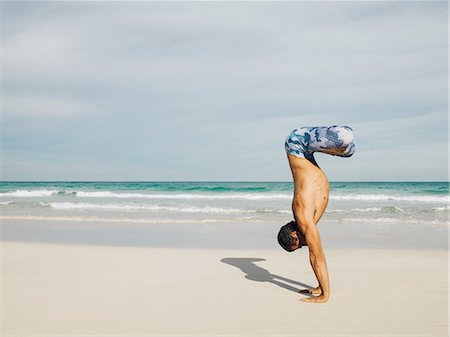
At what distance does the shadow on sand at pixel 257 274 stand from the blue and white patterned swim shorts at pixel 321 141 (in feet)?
6.45

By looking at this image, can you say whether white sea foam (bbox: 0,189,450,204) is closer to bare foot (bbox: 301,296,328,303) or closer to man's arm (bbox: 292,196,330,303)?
bare foot (bbox: 301,296,328,303)

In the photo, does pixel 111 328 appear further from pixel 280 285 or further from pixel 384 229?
pixel 384 229

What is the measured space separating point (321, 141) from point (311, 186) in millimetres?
551

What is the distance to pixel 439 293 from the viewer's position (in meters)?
6.43

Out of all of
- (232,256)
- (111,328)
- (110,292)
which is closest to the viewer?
(111,328)

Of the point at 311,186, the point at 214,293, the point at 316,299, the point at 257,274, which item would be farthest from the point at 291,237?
the point at 257,274

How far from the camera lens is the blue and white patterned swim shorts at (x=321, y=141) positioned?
561 centimetres

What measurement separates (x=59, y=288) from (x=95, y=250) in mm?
3280

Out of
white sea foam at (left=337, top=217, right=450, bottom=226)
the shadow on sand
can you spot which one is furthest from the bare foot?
white sea foam at (left=337, top=217, right=450, bottom=226)

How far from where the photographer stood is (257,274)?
7.65 meters

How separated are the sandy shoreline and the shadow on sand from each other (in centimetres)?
2

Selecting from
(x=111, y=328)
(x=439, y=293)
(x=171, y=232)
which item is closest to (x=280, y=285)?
(x=439, y=293)

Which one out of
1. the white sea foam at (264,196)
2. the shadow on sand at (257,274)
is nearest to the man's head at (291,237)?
the shadow on sand at (257,274)

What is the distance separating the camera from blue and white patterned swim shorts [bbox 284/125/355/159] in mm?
5605
